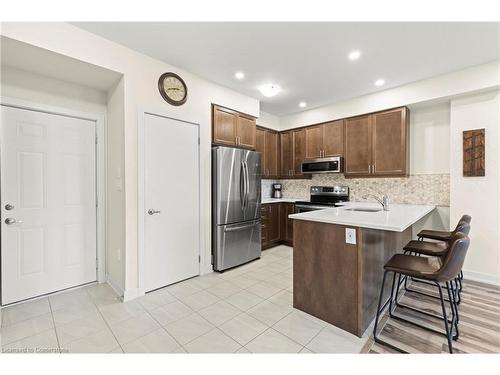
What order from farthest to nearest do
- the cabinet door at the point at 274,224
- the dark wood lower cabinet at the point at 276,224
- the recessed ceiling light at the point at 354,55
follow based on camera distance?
the cabinet door at the point at 274,224 < the dark wood lower cabinet at the point at 276,224 < the recessed ceiling light at the point at 354,55

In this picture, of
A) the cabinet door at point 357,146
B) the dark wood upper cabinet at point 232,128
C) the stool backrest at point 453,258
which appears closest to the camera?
the stool backrest at point 453,258

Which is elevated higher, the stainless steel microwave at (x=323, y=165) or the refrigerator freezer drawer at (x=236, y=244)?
the stainless steel microwave at (x=323, y=165)

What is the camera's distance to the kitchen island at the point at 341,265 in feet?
6.19

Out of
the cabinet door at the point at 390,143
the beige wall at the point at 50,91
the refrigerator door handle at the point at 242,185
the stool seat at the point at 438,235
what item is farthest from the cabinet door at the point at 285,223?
the beige wall at the point at 50,91

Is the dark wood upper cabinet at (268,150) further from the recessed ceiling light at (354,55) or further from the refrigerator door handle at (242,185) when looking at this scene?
the recessed ceiling light at (354,55)

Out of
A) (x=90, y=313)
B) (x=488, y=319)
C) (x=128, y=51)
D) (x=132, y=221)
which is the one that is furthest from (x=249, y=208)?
(x=488, y=319)

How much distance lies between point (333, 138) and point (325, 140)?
0.15 metres

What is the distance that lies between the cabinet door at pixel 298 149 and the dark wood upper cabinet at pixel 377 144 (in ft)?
2.80

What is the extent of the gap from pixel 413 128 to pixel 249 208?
2.94 m

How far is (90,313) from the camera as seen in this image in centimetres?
223

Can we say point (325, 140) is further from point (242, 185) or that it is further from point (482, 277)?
point (482, 277)

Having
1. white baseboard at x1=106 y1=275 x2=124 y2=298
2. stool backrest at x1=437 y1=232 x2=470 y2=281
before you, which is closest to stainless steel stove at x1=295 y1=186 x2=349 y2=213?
stool backrest at x1=437 y1=232 x2=470 y2=281

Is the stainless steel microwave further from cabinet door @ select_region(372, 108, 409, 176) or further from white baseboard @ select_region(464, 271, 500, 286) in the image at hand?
white baseboard @ select_region(464, 271, 500, 286)
